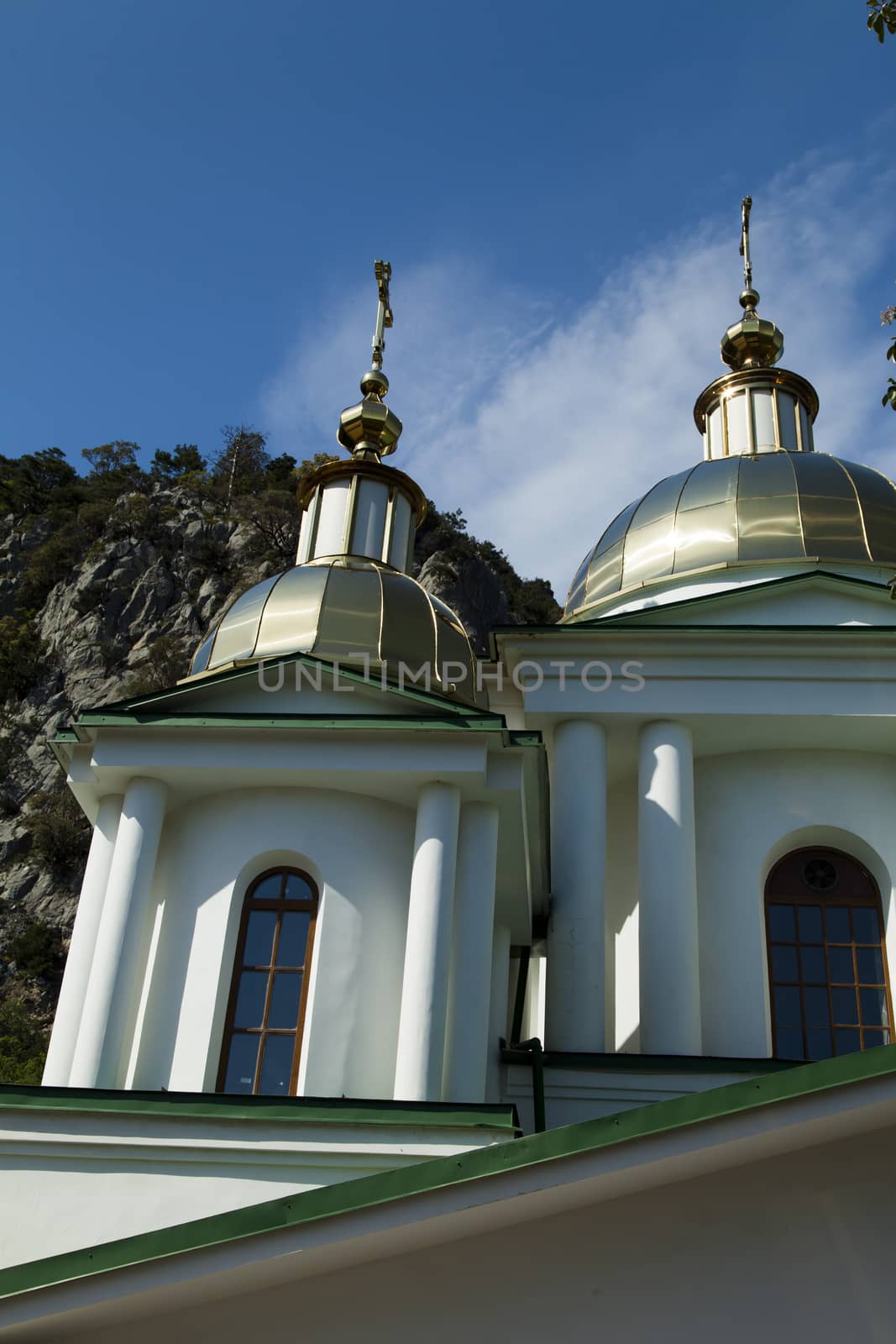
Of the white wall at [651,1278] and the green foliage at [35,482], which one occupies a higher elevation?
the green foliage at [35,482]

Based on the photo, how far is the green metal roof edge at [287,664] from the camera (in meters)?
10.5

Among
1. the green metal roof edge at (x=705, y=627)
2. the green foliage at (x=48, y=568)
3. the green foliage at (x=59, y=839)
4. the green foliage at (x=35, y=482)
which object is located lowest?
the green metal roof edge at (x=705, y=627)

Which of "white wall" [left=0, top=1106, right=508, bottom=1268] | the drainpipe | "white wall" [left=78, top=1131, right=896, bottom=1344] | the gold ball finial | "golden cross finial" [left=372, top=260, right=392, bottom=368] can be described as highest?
"golden cross finial" [left=372, top=260, right=392, bottom=368]

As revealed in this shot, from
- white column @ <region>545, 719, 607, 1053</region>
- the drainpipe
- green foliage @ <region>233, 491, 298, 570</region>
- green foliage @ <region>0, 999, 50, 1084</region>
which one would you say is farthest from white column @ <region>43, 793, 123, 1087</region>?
green foliage @ <region>233, 491, 298, 570</region>

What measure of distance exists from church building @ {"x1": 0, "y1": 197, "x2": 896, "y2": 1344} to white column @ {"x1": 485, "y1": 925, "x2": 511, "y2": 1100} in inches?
1.6

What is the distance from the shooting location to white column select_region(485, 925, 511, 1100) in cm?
1079

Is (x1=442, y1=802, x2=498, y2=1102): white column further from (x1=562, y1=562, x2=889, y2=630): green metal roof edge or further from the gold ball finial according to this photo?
the gold ball finial

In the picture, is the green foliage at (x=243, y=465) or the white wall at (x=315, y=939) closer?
the white wall at (x=315, y=939)

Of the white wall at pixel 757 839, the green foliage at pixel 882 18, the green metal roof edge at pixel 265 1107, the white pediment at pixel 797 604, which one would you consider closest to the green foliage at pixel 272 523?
the white pediment at pixel 797 604

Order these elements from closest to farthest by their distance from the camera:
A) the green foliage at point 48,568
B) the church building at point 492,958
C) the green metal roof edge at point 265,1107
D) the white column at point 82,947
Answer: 1. the church building at point 492,958
2. the green metal roof edge at point 265,1107
3. the white column at point 82,947
4. the green foliage at point 48,568

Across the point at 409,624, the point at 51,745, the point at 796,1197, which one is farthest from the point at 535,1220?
the point at 409,624

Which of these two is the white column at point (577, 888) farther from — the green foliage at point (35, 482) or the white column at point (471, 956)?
the green foliage at point (35, 482)

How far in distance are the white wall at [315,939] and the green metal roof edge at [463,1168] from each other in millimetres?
4897

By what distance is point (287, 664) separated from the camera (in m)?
10.9
